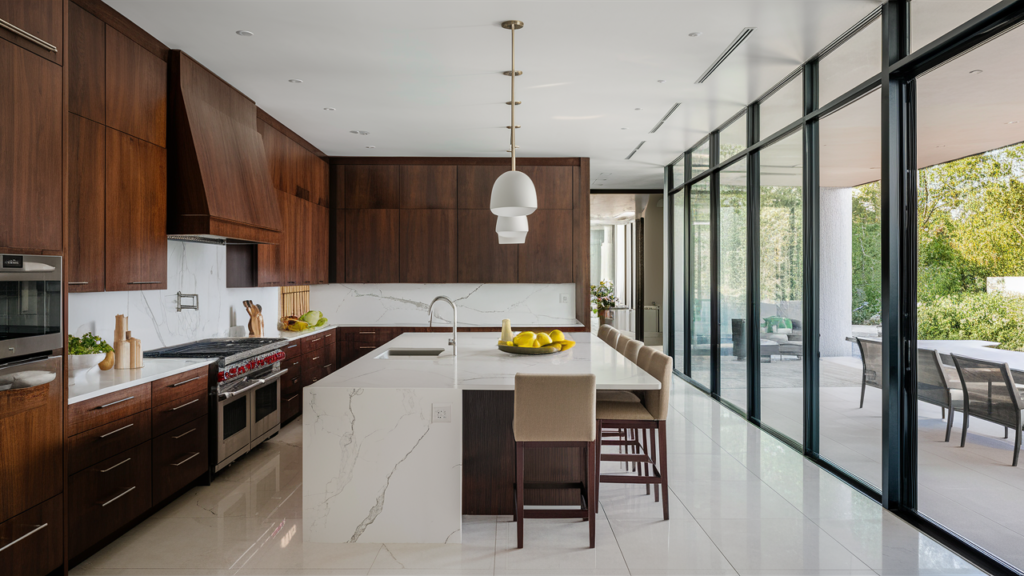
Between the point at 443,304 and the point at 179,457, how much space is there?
413 centimetres

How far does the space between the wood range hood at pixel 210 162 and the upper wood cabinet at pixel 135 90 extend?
0.31 feet

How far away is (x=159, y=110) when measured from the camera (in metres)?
3.57

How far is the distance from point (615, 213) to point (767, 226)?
7.47 m

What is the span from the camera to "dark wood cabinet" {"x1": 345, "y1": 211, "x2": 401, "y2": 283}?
696 centimetres

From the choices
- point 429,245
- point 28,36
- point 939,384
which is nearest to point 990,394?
point 939,384

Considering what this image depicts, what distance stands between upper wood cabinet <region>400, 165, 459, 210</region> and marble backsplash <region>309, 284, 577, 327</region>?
0.99 metres

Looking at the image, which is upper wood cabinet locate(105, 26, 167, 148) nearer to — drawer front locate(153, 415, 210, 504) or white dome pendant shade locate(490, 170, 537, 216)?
drawer front locate(153, 415, 210, 504)

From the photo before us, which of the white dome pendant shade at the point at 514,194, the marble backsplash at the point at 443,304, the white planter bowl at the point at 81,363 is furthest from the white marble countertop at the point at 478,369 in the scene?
the marble backsplash at the point at 443,304

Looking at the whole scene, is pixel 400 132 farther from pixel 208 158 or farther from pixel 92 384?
pixel 92 384

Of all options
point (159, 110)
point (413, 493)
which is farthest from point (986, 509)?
point (159, 110)

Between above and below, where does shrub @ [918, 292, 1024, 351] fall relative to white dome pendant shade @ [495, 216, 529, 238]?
below

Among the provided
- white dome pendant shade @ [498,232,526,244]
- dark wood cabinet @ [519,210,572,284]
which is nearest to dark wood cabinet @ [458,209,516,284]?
dark wood cabinet @ [519,210,572,284]

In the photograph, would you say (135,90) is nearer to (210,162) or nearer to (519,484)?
(210,162)

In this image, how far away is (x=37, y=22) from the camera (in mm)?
2332
